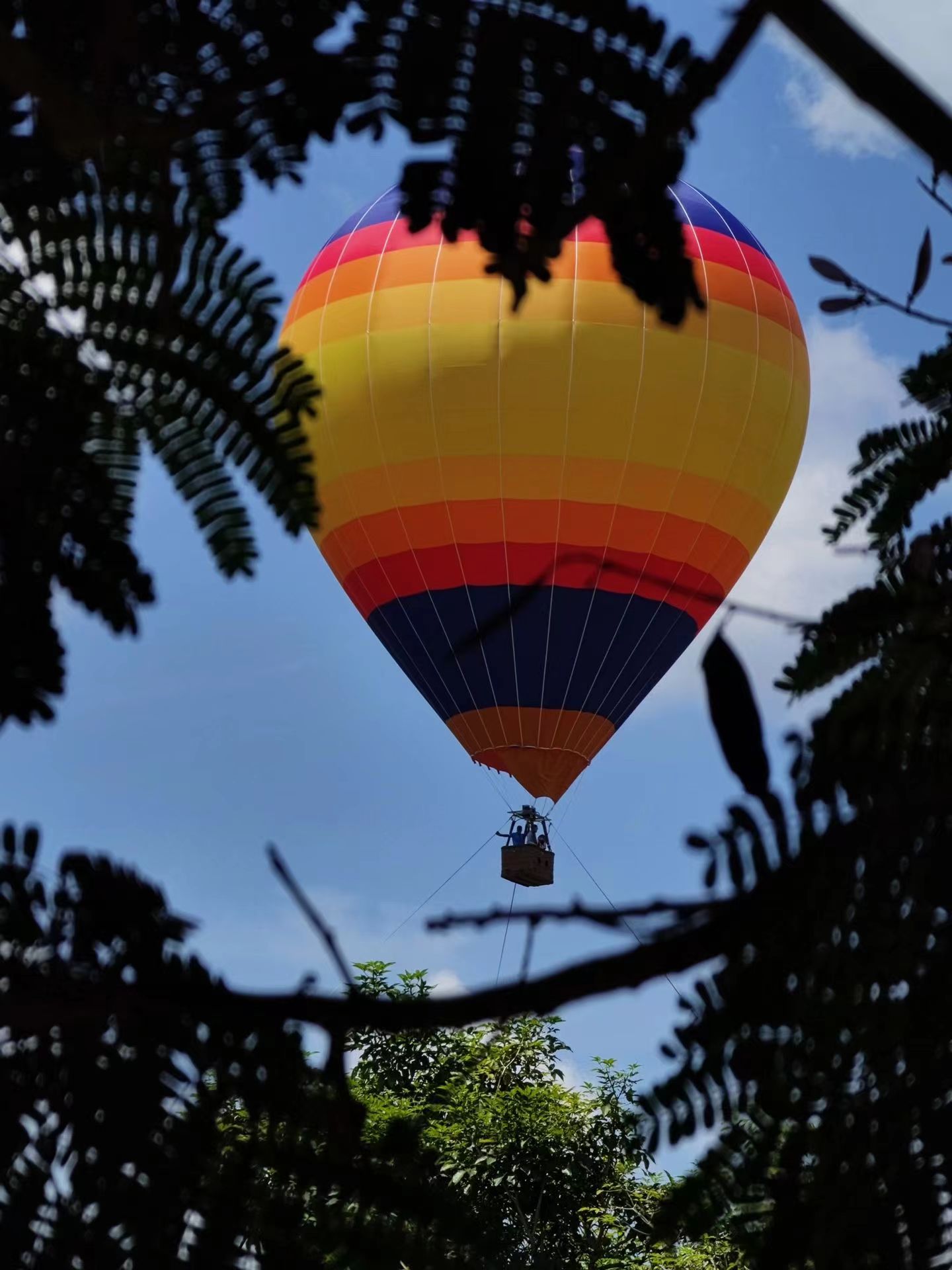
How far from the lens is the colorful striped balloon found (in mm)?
23812

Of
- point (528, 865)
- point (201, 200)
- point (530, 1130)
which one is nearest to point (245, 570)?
point (201, 200)

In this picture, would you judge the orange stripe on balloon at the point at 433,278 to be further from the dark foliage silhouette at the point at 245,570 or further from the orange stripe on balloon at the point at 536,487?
the dark foliage silhouette at the point at 245,570

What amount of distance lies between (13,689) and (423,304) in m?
23.8

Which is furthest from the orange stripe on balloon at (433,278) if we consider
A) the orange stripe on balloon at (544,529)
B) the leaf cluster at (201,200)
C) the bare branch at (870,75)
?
the bare branch at (870,75)

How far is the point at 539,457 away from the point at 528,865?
8.60m

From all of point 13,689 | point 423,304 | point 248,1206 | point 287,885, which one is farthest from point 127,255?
point 423,304

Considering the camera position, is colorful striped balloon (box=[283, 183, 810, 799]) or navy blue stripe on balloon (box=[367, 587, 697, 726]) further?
navy blue stripe on balloon (box=[367, 587, 697, 726])

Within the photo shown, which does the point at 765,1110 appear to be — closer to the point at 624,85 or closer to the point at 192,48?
the point at 624,85

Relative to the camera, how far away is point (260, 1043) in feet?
4.70

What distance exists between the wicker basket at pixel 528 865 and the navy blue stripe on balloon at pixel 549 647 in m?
3.90

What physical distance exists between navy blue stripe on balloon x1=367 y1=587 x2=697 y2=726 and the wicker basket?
3.90 meters

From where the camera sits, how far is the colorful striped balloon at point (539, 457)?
938 inches

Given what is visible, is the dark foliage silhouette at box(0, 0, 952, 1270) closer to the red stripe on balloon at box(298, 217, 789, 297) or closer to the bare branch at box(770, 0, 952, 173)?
the bare branch at box(770, 0, 952, 173)

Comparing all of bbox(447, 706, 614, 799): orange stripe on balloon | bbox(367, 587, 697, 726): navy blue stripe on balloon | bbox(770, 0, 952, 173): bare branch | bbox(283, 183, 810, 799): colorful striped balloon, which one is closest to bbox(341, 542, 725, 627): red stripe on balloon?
bbox(283, 183, 810, 799): colorful striped balloon
